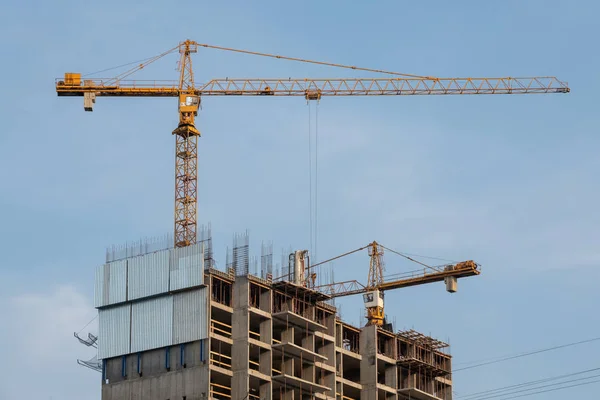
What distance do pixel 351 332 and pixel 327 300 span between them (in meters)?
13.2

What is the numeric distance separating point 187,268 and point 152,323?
697cm

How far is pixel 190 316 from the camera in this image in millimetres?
160250

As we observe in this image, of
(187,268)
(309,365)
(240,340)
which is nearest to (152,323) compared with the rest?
(187,268)

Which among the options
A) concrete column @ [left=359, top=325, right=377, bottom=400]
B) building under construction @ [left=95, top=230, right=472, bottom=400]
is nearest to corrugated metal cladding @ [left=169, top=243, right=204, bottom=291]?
building under construction @ [left=95, top=230, right=472, bottom=400]

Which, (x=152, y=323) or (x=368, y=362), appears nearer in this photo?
(x=152, y=323)

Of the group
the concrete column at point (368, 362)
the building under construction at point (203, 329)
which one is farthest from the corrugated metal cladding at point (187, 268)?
the concrete column at point (368, 362)

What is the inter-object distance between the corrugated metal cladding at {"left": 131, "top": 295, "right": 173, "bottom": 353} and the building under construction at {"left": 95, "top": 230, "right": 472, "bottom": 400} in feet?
0.34

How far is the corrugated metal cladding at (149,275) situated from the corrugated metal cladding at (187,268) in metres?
0.88

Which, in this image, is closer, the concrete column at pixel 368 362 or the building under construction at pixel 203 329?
the building under construction at pixel 203 329

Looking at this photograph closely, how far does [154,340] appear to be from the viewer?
16200 cm

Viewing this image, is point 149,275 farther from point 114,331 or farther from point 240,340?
point 240,340

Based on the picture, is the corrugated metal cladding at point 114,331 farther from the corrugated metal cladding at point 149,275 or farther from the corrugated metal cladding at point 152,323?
the corrugated metal cladding at point 149,275

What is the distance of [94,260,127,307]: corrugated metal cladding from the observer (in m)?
166

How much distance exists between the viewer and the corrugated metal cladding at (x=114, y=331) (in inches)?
6476
